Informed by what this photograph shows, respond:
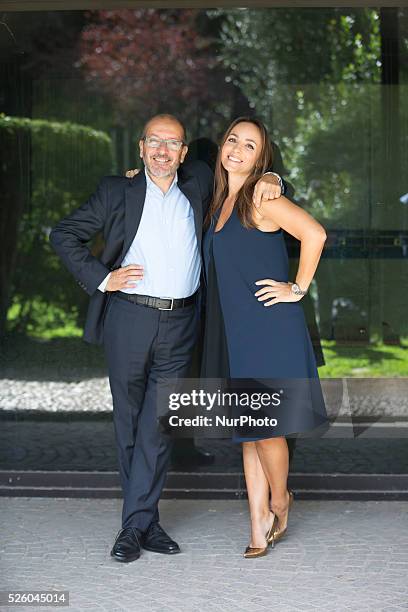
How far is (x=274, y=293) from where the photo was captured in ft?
17.1

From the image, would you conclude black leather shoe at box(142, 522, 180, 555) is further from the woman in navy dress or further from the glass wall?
the glass wall

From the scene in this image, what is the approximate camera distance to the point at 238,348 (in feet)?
17.4

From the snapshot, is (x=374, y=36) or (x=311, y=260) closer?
(x=311, y=260)

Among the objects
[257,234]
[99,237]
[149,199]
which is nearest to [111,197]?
[149,199]

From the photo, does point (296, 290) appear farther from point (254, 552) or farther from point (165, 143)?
point (254, 552)

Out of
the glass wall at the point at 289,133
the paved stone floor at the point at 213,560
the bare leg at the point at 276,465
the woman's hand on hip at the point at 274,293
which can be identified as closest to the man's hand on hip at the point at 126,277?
the woman's hand on hip at the point at 274,293

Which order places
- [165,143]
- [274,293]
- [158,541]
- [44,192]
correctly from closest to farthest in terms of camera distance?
[274,293] < [165,143] < [158,541] < [44,192]

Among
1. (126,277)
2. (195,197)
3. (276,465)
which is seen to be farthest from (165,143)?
(276,465)

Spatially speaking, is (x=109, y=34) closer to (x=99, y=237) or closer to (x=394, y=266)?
(x=99, y=237)

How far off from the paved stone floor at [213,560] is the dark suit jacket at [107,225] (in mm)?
1030

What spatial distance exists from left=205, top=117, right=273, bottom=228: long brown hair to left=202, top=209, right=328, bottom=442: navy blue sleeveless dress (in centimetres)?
5

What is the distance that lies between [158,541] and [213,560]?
0.96 feet

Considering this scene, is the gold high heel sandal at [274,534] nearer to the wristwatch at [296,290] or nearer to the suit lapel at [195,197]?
the wristwatch at [296,290]

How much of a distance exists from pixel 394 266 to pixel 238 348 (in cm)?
183
